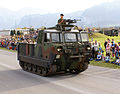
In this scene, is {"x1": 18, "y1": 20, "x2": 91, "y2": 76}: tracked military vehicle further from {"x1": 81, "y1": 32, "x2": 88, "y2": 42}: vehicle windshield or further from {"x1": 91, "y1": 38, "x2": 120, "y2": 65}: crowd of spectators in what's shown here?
{"x1": 91, "y1": 38, "x2": 120, "y2": 65}: crowd of spectators

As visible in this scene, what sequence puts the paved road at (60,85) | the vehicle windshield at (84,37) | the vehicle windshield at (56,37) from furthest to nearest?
the vehicle windshield at (84,37) < the vehicle windshield at (56,37) < the paved road at (60,85)

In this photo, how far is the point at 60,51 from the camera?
34.4ft

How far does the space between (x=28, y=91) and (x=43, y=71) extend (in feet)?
10.4

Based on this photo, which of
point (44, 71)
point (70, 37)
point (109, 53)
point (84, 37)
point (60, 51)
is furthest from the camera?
point (109, 53)

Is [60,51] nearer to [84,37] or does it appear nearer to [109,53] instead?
[84,37]

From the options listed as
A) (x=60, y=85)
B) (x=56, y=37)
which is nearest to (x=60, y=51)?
(x=56, y=37)

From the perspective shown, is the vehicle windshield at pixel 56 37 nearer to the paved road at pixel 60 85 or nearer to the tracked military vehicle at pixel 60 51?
the tracked military vehicle at pixel 60 51

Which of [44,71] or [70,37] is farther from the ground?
[70,37]

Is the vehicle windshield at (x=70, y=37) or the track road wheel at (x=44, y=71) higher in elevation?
the vehicle windshield at (x=70, y=37)

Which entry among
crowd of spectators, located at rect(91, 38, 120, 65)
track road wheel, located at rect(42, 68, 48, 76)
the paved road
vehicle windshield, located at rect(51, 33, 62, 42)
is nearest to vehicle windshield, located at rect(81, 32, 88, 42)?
vehicle windshield, located at rect(51, 33, 62, 42)

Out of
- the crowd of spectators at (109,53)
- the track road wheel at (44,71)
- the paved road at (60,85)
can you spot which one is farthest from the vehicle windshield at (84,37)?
the crowd of spectators at (109,53)

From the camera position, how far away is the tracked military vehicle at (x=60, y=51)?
1058 cm

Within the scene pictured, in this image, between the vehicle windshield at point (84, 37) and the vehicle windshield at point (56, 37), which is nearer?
Answer: the vehicle windshield at point (56, 37)

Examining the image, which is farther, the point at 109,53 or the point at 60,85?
the point at 109,53
